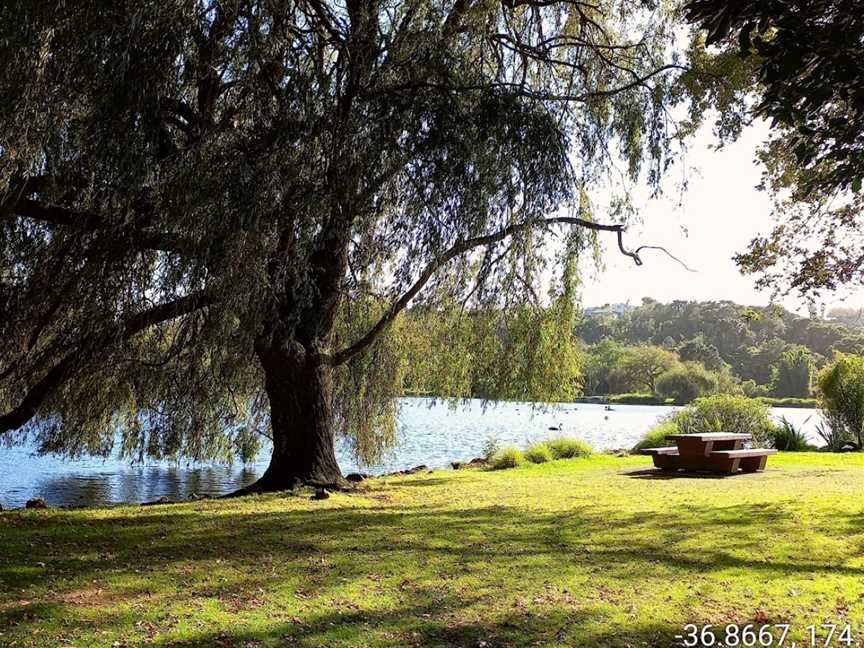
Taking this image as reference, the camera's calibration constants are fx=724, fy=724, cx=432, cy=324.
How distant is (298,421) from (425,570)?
3.97 m

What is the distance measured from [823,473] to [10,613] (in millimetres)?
10651

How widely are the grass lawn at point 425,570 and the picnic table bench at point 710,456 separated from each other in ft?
9.23

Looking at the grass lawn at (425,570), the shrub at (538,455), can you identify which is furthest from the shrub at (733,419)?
the grass lawn at (425,570)

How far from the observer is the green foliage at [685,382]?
49.1 meters

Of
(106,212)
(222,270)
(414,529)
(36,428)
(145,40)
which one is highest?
(145,40)

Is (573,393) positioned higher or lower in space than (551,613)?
higher

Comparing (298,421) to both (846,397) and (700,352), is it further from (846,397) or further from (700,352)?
(700,352)

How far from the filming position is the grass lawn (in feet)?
11.9

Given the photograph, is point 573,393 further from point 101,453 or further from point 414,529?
point 101,453

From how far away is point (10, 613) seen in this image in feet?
11.8

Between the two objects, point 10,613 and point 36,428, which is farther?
A: point 36,428

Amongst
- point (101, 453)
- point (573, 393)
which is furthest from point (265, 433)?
point (573, 393)

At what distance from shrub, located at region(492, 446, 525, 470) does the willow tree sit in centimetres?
679

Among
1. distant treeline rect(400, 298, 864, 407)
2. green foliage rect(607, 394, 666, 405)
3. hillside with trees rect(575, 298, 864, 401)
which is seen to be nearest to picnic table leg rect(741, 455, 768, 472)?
distant treeline rect(400, 298, 864, 407)
